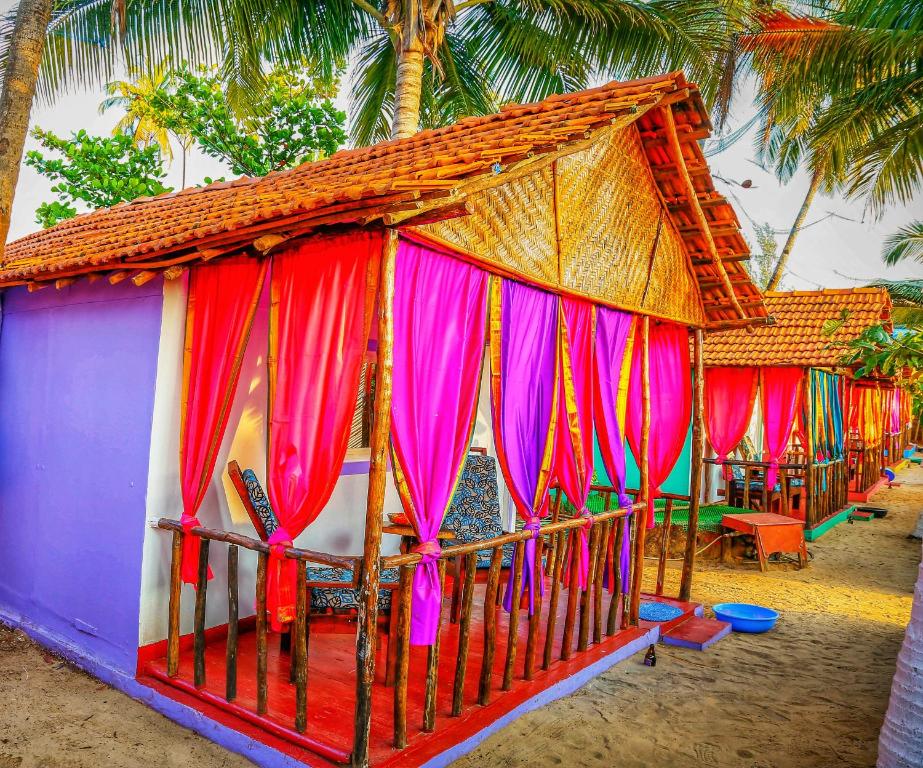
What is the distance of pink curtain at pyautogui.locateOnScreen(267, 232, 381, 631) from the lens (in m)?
3.65

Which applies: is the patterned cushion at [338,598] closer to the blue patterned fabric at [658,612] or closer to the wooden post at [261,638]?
the wooden post at [261,638]

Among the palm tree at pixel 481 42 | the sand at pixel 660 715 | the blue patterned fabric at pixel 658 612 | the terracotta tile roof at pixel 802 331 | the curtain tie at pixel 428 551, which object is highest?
the palm tree at pixel 481 42

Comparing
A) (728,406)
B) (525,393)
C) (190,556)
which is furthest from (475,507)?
(728,406)

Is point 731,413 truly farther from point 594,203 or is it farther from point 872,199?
point 594,203

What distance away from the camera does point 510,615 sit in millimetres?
4801

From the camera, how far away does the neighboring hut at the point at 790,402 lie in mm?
12438

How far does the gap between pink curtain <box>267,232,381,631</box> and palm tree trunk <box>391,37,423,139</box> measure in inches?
234

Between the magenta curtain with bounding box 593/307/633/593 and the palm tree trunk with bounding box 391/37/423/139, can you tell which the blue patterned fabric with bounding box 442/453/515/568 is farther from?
the palm tree trunk with bounding box 391/37/423/139

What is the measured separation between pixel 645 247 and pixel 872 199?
10097 mm

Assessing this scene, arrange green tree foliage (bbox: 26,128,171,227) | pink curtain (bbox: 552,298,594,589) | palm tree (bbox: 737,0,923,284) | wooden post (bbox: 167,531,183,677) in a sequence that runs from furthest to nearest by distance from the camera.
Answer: green tree foliage (bbox: 26,128,171,227) → palm tree (bbox: 737,0,923,284) → pink curtain (bbox: 552,298,594,589) → wooden post (bbox: 167,531,183,677)

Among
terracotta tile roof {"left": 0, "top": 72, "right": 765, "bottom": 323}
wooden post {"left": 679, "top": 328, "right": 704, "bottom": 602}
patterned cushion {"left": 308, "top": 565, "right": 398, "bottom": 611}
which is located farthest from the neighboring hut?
patterned cushion {"left": 308, "top": 565, "right": 398, "bottom": 611}

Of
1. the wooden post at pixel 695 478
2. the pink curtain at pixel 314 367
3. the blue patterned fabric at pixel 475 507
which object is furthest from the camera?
the wooden post at pixel 695 478

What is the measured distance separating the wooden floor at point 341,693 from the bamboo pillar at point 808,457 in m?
7.67

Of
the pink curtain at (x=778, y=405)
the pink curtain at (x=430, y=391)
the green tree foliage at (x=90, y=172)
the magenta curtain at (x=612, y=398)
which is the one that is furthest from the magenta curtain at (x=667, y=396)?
the green tree foliage at (x=90, y=172)
